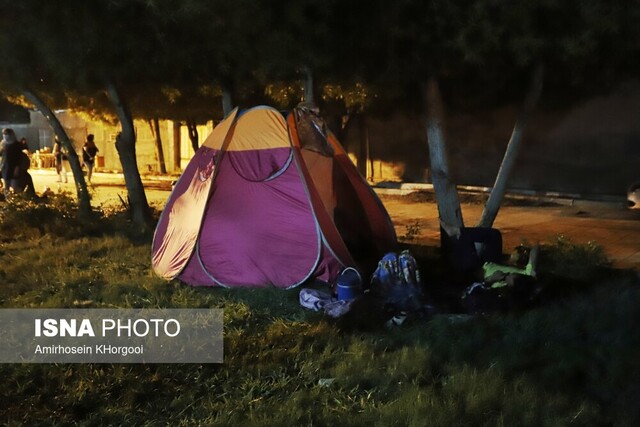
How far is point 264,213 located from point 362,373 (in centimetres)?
278

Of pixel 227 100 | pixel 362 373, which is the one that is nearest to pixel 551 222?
pixel 227 100

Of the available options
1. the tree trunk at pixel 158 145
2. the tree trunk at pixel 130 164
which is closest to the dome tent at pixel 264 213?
the tree trunk at pixel 130 164

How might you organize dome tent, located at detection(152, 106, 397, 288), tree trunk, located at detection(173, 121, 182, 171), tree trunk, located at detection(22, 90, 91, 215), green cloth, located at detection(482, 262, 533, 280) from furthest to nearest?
tree trunk, located at detection(173, 121, 182, 171) → tree trunk, located at detection(22, 90, 91, 215) → dome tent, located at detection(152, 106, 397, 288) → green cloth, located at detection(482, 262, 533, 280)

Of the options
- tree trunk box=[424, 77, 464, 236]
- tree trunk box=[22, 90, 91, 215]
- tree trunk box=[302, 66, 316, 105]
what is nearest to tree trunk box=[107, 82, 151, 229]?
tree trunk box=[22, 90, 91, 215]

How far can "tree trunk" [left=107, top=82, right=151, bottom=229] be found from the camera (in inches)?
401

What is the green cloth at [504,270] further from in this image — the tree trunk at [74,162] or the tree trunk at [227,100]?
the tree trunk at [74,162]

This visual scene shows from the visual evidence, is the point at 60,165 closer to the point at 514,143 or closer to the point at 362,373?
the point at 514,143

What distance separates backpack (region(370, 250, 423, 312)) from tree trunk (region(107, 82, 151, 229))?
5232 millimetres

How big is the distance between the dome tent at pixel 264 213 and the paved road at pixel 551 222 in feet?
7.80

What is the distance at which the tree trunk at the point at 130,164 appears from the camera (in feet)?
33.4

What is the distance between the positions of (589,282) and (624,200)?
6.96 meters

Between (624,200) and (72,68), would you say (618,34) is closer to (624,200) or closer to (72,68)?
(72,68)

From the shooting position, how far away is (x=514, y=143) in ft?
24.7

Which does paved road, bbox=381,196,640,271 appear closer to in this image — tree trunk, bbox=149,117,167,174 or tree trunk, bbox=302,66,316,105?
tree trunk, bbox=302,66,316,105
